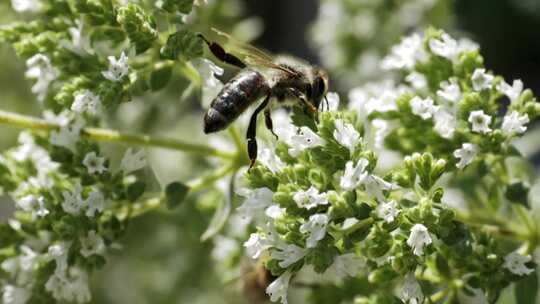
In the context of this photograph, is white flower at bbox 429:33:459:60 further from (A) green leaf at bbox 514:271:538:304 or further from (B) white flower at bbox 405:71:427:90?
(A) green leaf at bbox 514:271:538:304

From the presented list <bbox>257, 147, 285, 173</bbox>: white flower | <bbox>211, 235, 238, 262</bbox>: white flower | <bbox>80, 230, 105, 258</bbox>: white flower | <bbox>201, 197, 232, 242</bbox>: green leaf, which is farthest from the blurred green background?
<bbox>257, 147, 285, 173</bbox>: white flower

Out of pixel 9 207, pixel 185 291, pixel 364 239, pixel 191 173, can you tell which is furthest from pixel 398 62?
pixel 9 207

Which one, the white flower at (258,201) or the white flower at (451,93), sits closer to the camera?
the white flower at (258,201)

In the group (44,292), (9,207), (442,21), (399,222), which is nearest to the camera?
(399,222)

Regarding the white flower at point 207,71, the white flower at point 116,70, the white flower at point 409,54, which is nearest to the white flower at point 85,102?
the white flower at point 116,70

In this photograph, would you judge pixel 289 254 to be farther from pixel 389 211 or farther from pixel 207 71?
pixel 207 71

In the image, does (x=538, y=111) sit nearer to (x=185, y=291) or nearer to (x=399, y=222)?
(x=399, y=222)

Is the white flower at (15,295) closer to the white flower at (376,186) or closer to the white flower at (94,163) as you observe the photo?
the white flower at (94,163)
